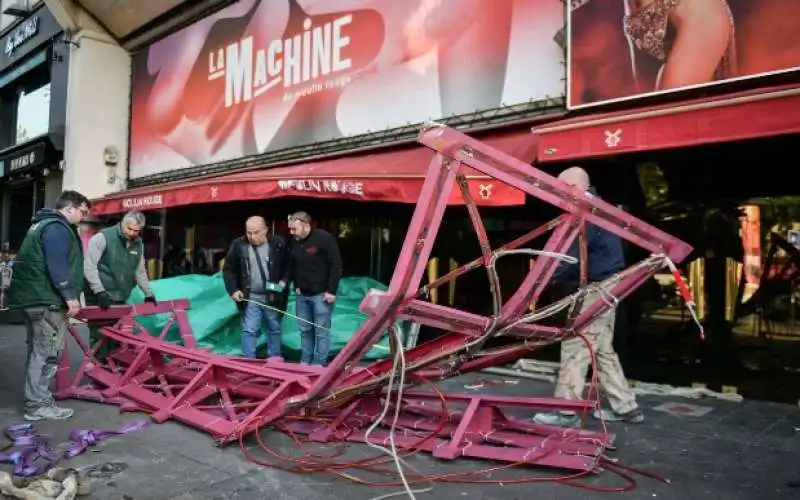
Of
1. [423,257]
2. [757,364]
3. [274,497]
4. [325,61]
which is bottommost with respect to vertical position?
[274,497]

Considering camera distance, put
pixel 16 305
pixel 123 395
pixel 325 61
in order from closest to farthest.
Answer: pixel 16 305 → pixel 123 395 → pixel 325 61

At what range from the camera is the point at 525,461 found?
12.0ft

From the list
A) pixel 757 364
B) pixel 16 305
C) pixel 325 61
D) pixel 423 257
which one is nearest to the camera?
pixel 423 257

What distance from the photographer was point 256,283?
6.62 metres

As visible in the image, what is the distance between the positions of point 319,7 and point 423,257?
296 inches

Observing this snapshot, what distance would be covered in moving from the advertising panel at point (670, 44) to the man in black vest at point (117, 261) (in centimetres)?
458

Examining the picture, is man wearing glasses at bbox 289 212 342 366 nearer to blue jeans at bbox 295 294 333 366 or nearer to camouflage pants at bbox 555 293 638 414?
blue jeans at bbox 295 294 333 366

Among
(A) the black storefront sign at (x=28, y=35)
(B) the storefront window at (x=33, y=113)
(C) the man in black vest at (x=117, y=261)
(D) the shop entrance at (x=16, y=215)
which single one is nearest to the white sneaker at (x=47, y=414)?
(C) the man in black vest at (x=117, y=261)

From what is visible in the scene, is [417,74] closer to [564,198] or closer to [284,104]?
[284,104]

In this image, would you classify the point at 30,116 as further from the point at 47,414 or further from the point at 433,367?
the point at 433,367

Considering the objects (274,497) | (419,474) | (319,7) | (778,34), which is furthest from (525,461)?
(319,7)

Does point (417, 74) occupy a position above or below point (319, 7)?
below

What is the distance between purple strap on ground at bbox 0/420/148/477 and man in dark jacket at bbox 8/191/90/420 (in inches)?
12.2

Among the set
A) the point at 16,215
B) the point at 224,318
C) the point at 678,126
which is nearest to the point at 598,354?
the point at 678,126
